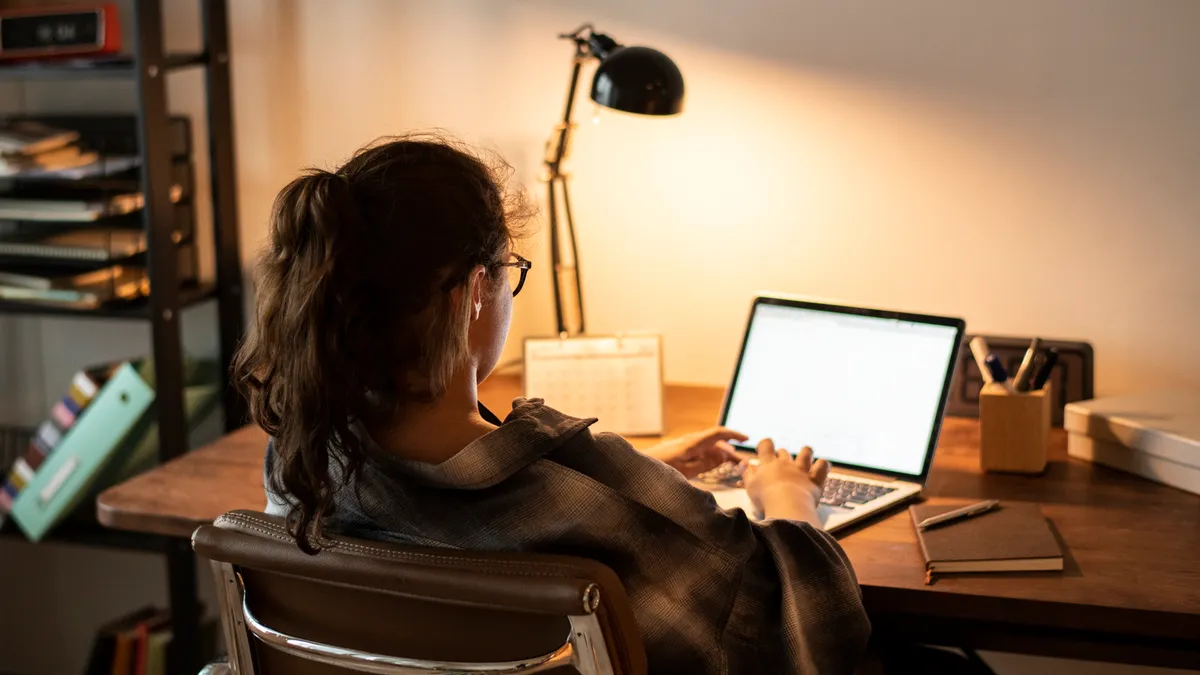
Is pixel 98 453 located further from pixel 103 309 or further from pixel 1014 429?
pixel 1014 429

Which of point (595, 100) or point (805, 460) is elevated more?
point (595, 100)

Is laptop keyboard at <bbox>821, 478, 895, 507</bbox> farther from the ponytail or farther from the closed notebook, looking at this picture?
the ponytail

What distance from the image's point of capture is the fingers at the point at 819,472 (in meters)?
1.40

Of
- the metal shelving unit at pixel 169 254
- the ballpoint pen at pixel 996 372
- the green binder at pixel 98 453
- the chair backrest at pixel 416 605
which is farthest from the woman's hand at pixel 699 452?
the green binder at pixel 98 453

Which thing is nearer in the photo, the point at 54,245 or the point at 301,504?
the point at 301,504

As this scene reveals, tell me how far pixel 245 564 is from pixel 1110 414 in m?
1.11

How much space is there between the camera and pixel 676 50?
1896mm

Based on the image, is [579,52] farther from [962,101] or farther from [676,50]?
[962,101]

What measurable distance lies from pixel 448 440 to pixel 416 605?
180mm

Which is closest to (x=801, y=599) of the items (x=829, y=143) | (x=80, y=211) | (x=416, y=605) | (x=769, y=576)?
(x=769, y=576)

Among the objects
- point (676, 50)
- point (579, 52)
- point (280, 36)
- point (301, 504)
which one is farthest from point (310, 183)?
point (280, 36)

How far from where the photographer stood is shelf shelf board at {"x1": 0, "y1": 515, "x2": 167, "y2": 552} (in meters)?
2.05

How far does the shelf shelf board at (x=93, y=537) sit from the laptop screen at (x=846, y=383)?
1019 millimetres

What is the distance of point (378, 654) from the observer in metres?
0.98
